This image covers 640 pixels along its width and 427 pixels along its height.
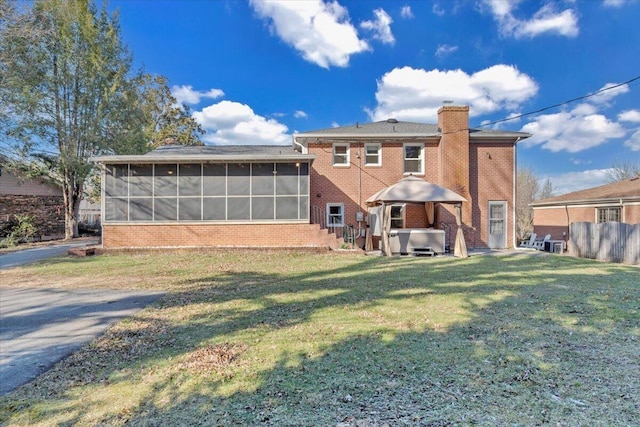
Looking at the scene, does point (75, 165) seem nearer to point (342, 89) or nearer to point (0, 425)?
point (342, 89)

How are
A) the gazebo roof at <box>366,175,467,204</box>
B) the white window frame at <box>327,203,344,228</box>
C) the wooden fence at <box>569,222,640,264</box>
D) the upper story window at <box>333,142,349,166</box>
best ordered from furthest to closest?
the upper story window at <box>333,142,349,166</box>, the white window frame at <box>327,203,344,228</box>, the gazebo roof at <box>366,175,467,204</box>, the wooden fence at <box>569,222,640,264</box>

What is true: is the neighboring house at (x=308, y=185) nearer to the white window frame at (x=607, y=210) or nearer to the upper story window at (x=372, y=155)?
the upper story window at (x=372, y=155)

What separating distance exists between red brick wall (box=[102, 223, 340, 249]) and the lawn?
595 cm

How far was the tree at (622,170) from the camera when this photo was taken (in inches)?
1224

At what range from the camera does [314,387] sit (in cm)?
292

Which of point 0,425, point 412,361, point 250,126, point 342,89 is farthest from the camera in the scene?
point 250,126

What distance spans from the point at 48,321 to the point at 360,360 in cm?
497

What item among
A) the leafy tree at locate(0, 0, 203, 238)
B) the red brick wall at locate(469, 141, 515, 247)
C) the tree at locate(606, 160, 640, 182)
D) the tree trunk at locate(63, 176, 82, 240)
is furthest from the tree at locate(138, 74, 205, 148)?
the tree at locate(606, 160, 640, 182)

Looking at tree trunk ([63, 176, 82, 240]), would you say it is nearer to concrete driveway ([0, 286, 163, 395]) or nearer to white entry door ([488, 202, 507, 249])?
concrete driveway ([0, 286, 163, 395])

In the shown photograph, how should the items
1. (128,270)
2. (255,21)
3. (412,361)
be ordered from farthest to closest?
(255,21)
(128,270)
(412,361)

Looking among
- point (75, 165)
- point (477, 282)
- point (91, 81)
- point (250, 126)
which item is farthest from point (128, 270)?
point (250, 126)

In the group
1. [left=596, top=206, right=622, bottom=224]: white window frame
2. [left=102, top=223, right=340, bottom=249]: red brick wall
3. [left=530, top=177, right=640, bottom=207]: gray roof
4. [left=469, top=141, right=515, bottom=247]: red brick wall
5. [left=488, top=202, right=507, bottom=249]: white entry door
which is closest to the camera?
[left=102, top=223, right=340, bottom=249]: red brick wall

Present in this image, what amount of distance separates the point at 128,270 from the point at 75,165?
1296 centimetres

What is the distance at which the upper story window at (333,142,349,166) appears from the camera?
15102 millimetres
